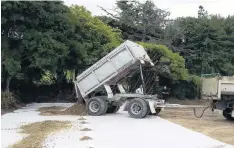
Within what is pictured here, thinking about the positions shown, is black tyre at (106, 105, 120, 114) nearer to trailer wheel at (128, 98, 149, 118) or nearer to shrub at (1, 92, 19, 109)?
trailer wheel at (128, 98, 149, 118)

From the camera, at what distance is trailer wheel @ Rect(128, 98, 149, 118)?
626 inches

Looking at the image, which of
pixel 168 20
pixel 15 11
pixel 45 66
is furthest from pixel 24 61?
pixel 168 20

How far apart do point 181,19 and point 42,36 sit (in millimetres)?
21081

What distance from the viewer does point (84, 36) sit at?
79.2 ft

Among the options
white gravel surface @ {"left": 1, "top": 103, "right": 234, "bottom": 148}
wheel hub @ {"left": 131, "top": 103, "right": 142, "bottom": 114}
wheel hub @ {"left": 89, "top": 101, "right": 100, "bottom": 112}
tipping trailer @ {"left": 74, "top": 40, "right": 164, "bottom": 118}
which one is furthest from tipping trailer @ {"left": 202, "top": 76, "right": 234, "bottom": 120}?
wheel hub @ {"left": 89, "top": 101, "right": 100, "bottom": 112}

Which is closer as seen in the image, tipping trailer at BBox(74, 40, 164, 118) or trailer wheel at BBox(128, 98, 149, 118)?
trailer wheel at BBox(128, 98, 149, 118)

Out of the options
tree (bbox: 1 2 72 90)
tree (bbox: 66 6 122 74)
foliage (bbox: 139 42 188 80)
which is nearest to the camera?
tree (bbox: 1 2 72 90)

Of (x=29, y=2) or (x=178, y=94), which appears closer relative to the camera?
(x=29, y=2)

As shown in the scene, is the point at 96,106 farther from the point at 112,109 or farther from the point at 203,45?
the point at 203,45

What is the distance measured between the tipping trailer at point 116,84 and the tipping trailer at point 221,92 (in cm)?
214

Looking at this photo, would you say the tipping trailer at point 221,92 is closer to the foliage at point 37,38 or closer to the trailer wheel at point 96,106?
the trailer wheel at point 96,106

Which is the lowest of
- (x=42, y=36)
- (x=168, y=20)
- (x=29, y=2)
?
(x=42, y=36)

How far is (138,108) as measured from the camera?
16.2m

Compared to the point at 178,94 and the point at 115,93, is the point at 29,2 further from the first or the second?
the point at 178,94
